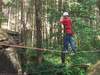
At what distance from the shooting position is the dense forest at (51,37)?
1596 centimetres

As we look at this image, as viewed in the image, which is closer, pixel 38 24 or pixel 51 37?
pixel 38 24

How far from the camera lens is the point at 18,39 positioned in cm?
1691

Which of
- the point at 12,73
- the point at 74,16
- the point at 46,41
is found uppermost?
the point at 74,16

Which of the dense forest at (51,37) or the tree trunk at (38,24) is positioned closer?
the dense forest at (51,37)

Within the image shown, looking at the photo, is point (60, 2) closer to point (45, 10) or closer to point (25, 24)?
point (45, 10)

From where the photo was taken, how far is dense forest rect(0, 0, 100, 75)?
52.4 ft

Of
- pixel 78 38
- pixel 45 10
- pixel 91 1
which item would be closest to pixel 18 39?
pixel 45 10

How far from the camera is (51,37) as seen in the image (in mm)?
17406

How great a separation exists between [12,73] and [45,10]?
4.10 metres

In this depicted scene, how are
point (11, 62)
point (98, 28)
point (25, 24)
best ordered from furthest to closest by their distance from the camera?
1. point (98, 28)
2. point (25, 24)
3. point (11, 62)

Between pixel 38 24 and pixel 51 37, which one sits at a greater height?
pixel 38 24

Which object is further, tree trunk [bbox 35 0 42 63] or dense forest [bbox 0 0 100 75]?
tree trunk [bbox 35 0 42 63]

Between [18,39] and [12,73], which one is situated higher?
[18,39]

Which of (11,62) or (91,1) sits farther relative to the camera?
(91,1)
